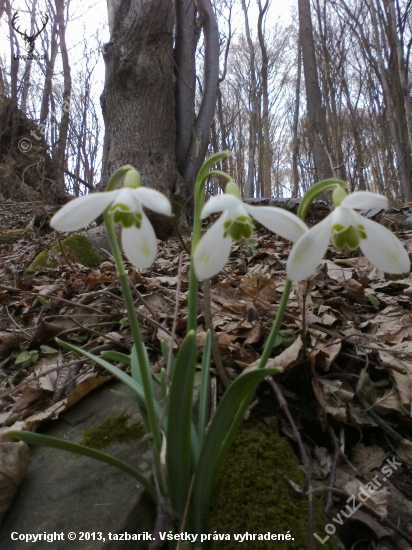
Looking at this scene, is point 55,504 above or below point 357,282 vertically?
below

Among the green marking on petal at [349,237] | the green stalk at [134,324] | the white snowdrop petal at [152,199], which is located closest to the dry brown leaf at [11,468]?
the green stalk at [134,324]

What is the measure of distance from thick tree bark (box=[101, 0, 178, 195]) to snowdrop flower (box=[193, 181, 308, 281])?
12.3ft

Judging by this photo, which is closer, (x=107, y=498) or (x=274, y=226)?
(x=274, y=226)

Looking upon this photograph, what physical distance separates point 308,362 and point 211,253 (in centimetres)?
86

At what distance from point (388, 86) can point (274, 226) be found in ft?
26.6

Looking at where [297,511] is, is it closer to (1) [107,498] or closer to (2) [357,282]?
(1) [107,498]

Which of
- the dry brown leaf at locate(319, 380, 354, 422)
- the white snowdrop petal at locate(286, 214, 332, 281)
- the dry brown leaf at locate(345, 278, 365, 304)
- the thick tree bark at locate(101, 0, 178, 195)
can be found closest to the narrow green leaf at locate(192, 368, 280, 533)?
the white snowdrop petal at locate(286, 214, 332, 281)

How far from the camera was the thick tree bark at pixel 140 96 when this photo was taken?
4.49 metres

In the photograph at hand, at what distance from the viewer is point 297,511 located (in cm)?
107

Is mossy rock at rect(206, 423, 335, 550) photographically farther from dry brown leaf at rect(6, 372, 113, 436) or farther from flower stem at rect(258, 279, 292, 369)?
dry brown leaf at rect(6, 372, 113, 436)

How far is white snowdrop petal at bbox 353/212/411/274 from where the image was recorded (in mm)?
805

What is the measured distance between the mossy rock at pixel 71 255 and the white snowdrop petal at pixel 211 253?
2.73 m

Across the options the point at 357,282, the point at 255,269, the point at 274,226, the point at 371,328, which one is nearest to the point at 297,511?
the point at 274,226

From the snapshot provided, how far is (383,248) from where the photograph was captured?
0.83 m
